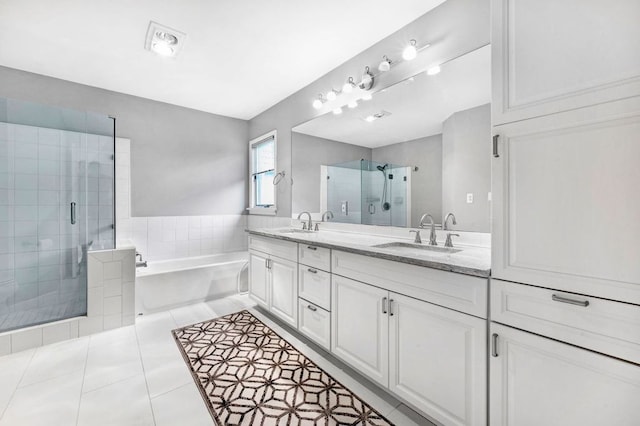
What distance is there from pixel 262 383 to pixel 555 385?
4.94 feet

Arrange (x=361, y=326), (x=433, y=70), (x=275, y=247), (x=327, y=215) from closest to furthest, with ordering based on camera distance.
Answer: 1. (x=361, y=326)
2. (x=433, y=70)
3. (x=275, y=247)
4. (x=327, y=215)

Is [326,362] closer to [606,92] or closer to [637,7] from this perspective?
[606,92]

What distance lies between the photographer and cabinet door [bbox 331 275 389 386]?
1.53 metres

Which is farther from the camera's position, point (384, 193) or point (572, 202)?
point (384, 193)

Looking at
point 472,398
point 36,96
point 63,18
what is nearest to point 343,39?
point 63,18

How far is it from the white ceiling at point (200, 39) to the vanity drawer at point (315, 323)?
2.09 m

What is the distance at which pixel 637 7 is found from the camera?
82 centimetres

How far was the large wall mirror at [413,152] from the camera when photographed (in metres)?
1.66

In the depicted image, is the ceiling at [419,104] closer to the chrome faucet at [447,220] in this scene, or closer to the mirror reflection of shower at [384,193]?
the mirror reflection of shower at [384,193]

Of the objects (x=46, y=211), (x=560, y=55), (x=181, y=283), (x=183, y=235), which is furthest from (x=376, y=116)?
(x=46, y=211)

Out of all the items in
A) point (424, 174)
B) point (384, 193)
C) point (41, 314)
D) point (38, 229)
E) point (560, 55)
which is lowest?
point (41, 314)

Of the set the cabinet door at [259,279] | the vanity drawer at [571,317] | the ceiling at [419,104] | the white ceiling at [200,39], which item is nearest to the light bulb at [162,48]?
the white ceiling at [200,39]

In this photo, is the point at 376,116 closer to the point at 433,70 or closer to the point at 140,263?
the point at 433,70

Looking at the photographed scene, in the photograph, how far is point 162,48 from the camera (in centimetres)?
224
